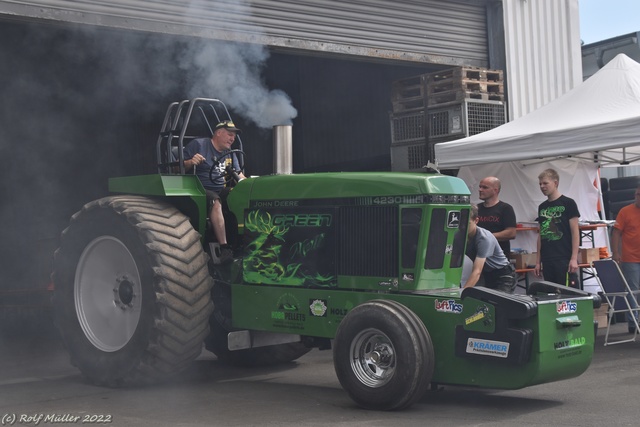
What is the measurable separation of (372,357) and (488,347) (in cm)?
80

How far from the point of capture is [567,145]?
32.2 ft

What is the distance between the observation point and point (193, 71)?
1157 cm

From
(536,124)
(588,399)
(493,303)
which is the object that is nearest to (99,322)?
(493,303)

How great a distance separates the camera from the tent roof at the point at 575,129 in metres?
9.50

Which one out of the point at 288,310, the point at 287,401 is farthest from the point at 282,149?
the point at 287,401

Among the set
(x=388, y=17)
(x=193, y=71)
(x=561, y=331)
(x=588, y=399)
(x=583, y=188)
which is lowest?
(x=588, y=399)

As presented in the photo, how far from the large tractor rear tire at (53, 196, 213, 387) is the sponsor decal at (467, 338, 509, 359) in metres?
2.23

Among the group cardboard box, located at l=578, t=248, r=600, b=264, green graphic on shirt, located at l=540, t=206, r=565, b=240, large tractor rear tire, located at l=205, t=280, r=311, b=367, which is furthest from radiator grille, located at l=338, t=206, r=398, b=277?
cardboard box, located at l=578, t=248, r=600, b=264

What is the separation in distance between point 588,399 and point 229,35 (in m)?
6.24

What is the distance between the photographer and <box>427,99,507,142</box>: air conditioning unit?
41.0 ft

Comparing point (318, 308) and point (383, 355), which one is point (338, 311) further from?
point (383, 355)

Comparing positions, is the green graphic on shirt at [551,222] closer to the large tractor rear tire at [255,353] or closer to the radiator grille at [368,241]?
the large tractor rear tire at [255,353]

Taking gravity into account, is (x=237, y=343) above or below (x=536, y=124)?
below

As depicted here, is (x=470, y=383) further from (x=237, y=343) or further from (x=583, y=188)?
(x=583, y=188)
